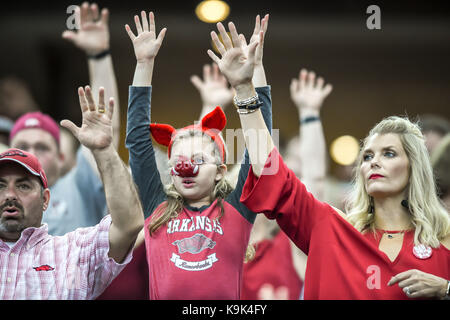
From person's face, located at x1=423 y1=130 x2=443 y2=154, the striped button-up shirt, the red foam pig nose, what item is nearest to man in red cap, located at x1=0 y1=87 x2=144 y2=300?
the striped button-up shirt

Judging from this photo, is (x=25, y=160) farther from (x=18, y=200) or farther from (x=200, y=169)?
(x=200, y=169)

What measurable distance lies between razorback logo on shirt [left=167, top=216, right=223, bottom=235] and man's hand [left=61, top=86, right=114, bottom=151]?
51 cm

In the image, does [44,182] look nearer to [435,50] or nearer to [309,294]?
[309,294]

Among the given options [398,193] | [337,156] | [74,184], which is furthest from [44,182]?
[337,156]

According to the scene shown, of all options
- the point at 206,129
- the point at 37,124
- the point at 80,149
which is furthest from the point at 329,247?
the point at 37,124

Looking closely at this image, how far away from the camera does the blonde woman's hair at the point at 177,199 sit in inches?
104

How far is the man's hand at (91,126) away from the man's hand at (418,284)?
1202 mm

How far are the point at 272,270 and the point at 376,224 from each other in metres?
1.40

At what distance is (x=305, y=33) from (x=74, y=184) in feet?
17.8

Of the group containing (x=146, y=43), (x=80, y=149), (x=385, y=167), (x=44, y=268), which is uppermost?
(x=146, y=43)

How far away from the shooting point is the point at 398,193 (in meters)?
2.63

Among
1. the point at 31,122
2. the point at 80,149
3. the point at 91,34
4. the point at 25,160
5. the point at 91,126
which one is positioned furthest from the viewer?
the point at 31,122

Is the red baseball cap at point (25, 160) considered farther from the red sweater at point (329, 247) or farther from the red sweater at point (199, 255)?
the red sweater at point (329, 247)

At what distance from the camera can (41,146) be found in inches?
137
